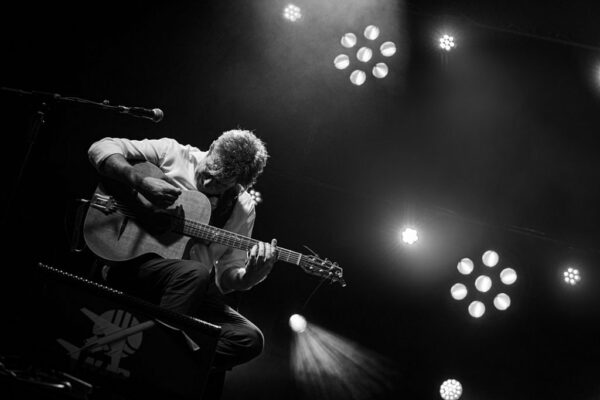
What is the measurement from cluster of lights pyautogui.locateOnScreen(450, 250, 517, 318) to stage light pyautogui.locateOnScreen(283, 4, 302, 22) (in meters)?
2.81

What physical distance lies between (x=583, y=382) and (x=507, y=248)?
1.46 meters

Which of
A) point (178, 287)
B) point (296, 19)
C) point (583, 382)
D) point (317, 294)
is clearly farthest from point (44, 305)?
point (583, 382)

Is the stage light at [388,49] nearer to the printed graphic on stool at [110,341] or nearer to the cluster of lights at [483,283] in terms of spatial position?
the cluster of lights at [483,283]

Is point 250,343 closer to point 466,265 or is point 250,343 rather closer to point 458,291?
point 458,291

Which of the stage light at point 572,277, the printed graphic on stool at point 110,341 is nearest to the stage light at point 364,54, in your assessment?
the stage light at point 572,277

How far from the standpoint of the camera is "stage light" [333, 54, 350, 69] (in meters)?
4.81

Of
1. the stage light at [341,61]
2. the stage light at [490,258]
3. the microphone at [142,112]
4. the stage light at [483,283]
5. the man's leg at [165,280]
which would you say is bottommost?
the man's leg at [165,280]

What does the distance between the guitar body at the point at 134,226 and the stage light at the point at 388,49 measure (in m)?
2.66

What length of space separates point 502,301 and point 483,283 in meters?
0.24

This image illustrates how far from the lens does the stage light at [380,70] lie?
16.0 ft

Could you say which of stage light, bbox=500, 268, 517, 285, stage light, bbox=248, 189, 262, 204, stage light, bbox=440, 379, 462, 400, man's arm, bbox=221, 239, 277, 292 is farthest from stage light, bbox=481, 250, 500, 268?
man's arm, bbox=221, 239, 277, 292

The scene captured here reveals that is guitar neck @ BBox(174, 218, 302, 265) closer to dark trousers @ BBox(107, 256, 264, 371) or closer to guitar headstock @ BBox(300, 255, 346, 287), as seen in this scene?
guitar headstock @ BBox(300, 255, 346, 287)

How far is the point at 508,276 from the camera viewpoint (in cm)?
495

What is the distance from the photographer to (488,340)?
483 centimetres
